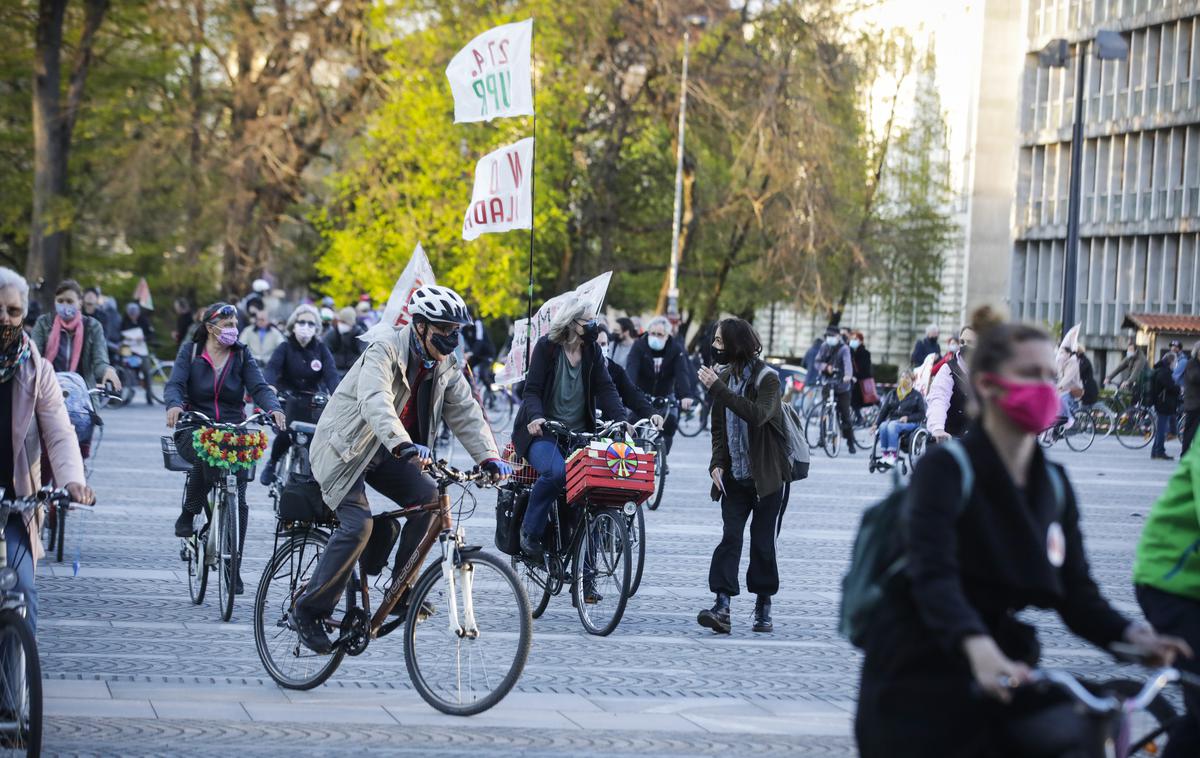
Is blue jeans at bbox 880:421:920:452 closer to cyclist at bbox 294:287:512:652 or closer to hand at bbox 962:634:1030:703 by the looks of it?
cyclist at bbox 294:287:512:652

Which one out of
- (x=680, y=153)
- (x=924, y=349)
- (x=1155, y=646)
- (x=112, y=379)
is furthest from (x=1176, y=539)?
(x=680, y=153)

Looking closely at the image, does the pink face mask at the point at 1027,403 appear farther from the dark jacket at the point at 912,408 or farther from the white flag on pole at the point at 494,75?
the dark jacket at the point at 912,408

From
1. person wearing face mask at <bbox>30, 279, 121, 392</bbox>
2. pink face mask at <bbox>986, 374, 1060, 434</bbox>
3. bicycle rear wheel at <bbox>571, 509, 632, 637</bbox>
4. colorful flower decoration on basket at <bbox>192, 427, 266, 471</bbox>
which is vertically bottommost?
bicycle rear wheel at <bbox>571, 509, 632, 637</bbox>

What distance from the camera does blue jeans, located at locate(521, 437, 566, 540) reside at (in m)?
10.4

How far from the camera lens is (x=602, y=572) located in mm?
10078

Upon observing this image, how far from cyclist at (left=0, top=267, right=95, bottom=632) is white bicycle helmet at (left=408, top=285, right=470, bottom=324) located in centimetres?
168

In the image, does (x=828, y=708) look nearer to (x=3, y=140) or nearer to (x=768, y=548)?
(x=768, y=548)

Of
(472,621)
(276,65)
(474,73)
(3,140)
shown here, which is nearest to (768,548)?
(472,621)

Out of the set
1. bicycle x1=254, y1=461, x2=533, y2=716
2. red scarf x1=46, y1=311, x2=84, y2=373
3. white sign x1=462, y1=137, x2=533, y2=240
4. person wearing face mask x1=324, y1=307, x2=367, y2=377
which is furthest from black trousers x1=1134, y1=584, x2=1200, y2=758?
person wearing face mask x1=324, y1=307, x2=367, y2=377

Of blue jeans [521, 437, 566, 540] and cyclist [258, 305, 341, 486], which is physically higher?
cyclist [258, 305, 341, 486]

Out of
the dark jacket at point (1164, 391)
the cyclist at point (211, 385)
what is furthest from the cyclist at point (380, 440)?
the dark jacket at point (1164, 391)

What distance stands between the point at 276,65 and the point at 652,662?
108 ft

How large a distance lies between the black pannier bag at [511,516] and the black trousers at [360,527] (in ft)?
9.01

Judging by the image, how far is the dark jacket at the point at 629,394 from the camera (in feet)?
37.3
